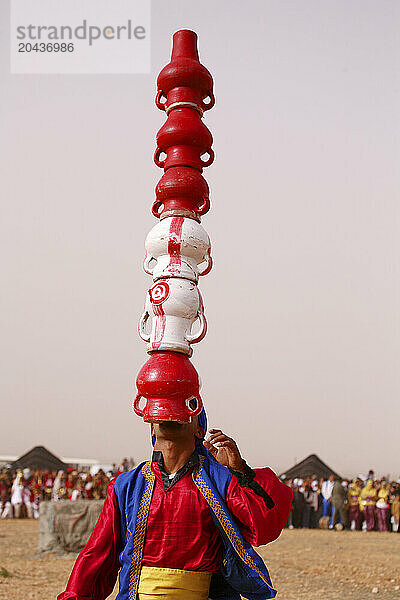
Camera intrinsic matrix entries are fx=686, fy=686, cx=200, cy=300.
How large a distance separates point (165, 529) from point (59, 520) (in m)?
10.4

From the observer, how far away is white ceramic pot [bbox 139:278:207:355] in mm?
3852

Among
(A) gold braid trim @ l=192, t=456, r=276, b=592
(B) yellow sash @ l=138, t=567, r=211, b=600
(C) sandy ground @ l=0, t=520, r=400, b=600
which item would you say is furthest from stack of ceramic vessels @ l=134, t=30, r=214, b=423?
(C) sandy ground @ l=0, t=520, r=400, b=600

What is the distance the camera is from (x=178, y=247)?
13.2 ft

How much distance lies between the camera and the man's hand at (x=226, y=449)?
385 cm

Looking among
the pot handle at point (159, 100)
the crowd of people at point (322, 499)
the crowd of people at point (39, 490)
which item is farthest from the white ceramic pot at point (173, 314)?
the crowd of people at point (39, 490)

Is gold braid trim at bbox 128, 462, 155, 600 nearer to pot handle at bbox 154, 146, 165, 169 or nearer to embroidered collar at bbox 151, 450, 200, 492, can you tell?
embroidered collar at bbox 151, 450, 200, 492

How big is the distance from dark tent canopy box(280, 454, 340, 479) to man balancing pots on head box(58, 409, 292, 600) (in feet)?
77.2

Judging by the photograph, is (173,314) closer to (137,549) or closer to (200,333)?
(200,333)

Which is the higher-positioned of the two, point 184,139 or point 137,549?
point 184,139

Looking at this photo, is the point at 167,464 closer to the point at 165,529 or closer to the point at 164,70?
the point at 165,529

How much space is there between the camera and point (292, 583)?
11.4 meters

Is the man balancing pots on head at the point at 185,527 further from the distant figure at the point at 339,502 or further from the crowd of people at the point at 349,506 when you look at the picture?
the crowd of people at the point at 349,506

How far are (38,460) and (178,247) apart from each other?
2720 cm

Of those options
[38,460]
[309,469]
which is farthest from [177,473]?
[38,460]
